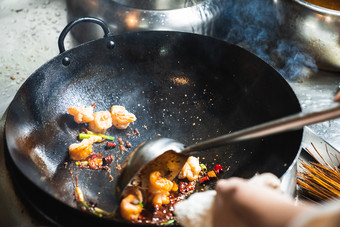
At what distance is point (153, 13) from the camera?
313 centimetres

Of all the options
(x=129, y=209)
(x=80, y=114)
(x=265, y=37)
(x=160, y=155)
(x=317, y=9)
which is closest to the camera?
(x=129, y=209)

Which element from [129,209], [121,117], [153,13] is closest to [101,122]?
[121,117]

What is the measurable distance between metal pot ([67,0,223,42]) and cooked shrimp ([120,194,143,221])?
178 centimetres

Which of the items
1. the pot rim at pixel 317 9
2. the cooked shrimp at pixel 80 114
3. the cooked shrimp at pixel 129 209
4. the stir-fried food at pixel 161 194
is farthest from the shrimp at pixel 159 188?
the pot rim at pixel 317 9

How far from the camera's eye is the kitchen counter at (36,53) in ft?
10.4

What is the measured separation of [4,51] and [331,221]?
11.8ft

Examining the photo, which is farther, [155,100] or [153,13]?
[153,13]

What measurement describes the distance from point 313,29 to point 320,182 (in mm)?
1486

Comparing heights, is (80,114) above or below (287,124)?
below

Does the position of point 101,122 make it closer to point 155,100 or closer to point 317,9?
point 155,100

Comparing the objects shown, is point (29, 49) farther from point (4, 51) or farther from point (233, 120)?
point (233, 120)

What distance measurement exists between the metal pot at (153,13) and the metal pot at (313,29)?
70 centimetres

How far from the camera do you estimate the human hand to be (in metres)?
1.02

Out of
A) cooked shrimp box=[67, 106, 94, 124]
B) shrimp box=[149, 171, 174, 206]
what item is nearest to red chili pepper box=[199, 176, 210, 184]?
shrimp box=[149, 171, 174, 206]
